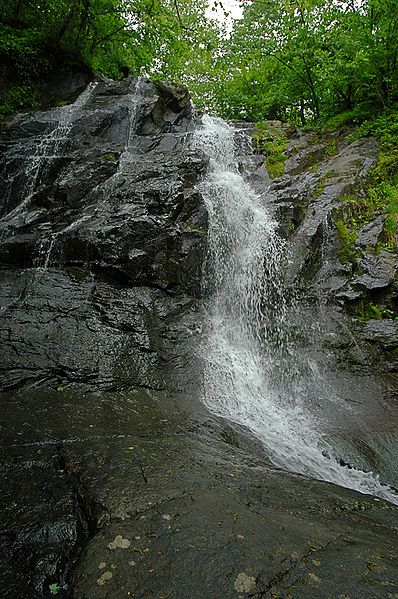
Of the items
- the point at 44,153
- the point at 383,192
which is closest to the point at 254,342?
the point at 383,192

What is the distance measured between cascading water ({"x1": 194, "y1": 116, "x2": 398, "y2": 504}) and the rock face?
39cm

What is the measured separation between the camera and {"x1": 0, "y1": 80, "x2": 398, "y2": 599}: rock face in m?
1.88

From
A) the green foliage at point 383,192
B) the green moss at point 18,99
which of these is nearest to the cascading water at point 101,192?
the green moss at point 18,99

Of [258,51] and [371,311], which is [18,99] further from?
[371,311]

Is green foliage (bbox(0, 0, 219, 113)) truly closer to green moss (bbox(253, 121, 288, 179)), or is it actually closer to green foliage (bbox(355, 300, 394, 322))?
green moss (bbox(253, 121, 288, 179))

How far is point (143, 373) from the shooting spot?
5.86m

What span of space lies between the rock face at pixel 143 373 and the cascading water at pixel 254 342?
0.39 metres

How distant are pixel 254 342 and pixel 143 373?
102 inches

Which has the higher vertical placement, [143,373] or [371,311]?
[371,311]

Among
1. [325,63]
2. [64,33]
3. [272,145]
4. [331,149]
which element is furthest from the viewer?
[64,33]

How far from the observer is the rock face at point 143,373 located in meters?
1.88

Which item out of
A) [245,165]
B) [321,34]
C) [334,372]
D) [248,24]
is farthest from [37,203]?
[248,24]

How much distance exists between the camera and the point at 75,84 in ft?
45.1

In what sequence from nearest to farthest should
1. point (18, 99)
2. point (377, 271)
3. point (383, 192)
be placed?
1. point (377, 271)
2. point (383, 192)
3. point (18, 99)
